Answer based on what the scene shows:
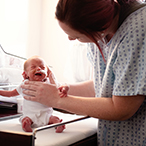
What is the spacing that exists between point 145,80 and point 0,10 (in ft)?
8.69

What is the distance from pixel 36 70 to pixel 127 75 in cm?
48

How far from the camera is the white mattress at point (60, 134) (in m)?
1.06

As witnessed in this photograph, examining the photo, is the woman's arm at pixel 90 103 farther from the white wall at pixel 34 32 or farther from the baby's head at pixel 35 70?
the white wall at pixel 34 32

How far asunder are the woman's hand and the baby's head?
0.07 metres

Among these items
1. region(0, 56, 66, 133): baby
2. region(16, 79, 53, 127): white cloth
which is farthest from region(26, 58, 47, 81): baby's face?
region(16, 79, 53, 127): white cloth

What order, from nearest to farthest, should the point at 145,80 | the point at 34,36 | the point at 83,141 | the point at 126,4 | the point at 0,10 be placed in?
the point at 145,80
the point at 126,4
the point at 83,141
the point at 0,10
the point at 34,36

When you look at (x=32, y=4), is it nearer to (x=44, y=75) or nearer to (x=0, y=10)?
(x=0, y=10)

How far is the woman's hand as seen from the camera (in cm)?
111

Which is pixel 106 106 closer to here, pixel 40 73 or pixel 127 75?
pixel 127 75

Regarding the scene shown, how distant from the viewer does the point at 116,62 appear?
3.39 ft

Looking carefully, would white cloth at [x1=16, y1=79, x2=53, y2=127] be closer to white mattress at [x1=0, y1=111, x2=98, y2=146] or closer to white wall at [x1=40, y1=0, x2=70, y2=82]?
white mattress at [x1=0, y1=111, x2=98, y2=146]

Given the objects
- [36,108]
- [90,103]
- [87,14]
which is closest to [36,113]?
[36,108]

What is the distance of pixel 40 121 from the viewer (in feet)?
4.00

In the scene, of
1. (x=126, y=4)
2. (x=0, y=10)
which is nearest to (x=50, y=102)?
(x=126, y=4)
